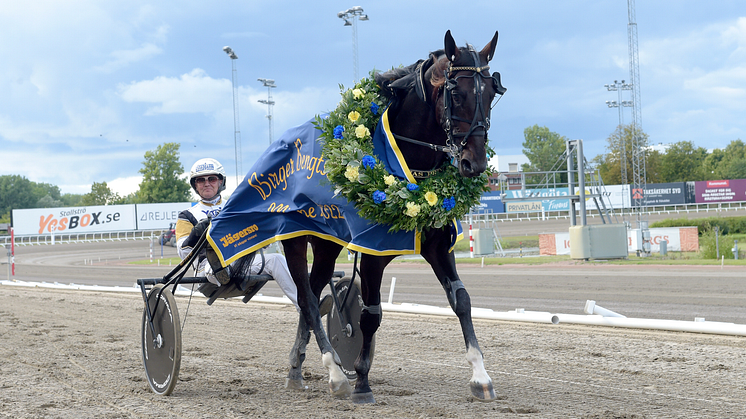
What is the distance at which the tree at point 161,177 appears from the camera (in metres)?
62.6

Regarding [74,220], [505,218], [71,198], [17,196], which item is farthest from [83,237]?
[71,198]

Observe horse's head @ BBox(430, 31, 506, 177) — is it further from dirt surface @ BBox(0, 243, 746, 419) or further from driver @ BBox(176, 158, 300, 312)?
driver @ BBox(176, 158, 300, 312)

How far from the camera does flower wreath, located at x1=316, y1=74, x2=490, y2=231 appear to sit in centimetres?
355

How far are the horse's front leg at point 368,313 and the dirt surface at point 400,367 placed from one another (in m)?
0.11

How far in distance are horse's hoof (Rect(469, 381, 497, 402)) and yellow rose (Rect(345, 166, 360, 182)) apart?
1318 mm

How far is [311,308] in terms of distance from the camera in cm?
421

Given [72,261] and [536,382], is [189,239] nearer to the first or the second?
[536,382]

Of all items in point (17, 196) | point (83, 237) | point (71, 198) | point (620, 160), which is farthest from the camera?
point (71, 198)

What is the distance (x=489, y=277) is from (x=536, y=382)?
982 centimetres

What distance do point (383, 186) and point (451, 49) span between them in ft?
2.66

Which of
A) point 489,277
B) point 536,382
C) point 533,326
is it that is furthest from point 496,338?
point 489,277

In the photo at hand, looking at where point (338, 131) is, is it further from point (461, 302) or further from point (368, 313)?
point (461, 302)

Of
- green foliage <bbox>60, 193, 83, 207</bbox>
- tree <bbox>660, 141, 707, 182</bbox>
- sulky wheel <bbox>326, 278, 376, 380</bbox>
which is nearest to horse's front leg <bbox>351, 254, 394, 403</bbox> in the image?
sulky wheel <bbox>326, 278, 376, 380</bbox>

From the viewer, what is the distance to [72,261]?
94.3 ft
